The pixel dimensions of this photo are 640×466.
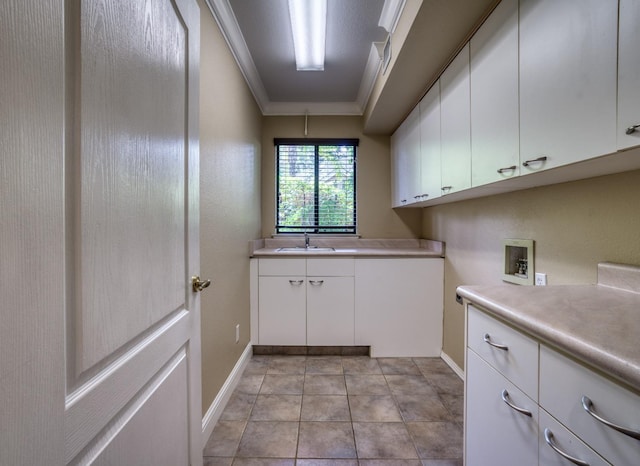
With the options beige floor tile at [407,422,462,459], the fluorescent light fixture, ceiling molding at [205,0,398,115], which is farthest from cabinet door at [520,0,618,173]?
beige floor tile at [407,422,462,459]

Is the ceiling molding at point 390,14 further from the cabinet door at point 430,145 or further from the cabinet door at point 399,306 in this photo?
the cabinet door at point 399,306

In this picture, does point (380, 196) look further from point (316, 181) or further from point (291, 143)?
point (291, 143)

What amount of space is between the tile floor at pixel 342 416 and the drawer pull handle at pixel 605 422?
3.44ft

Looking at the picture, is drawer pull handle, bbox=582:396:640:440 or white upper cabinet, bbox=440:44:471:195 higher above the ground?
white upper cabinet, bbox=440:44:471:195

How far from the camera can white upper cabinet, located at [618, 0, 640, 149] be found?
680 mm

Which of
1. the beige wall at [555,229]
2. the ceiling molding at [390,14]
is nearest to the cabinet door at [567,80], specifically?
the beige wall at [555,229]

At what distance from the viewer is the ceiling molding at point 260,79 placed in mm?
1572

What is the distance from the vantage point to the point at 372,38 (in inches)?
74.2

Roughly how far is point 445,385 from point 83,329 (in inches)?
87.0

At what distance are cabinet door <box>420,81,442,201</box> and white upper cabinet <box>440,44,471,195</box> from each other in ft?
0.22

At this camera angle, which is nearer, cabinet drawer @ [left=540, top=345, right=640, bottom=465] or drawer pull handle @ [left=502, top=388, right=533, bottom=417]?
cabinet drawer @ [left=540, top=345, right=640, bottom=465]

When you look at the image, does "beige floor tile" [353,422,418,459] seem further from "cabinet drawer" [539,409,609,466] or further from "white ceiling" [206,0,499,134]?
"white ceiling" [206,0,499,134]

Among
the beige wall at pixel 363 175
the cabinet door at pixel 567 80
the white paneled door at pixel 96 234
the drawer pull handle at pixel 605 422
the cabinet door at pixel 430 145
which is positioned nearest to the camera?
the white paneled door at pixel 96 234

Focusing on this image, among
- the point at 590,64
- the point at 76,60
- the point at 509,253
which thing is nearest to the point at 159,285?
the point at 76,60
